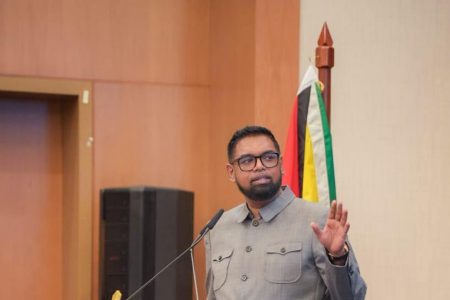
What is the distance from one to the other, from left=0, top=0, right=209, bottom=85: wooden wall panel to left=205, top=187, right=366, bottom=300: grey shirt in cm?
188

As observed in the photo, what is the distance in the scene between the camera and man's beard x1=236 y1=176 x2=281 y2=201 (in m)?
1.82

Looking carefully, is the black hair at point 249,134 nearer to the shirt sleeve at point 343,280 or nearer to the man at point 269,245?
the man at point 269,245

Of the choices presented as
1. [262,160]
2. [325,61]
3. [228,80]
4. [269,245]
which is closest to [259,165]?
[262,160]

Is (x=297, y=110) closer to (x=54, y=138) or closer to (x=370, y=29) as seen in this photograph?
(x=370, y=29)

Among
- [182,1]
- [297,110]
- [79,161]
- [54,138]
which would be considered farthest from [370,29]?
[54,138]

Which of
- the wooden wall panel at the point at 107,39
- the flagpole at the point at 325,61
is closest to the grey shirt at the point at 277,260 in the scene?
the flagpole at the point at 325,61

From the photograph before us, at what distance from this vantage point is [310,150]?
2.50 metres

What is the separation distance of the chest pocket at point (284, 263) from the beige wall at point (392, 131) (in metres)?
1.43

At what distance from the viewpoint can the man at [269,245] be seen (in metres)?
1.62

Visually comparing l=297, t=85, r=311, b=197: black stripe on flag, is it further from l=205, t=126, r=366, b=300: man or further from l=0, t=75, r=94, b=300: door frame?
l=0, t=75, r=94, b=300: door frame

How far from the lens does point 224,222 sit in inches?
78.5

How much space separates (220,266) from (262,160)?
13.7 inches

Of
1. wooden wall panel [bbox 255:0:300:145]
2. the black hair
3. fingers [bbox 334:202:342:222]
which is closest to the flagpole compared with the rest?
wooden wall panel [bbox 255:0:300:145]

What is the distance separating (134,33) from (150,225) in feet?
3.80
